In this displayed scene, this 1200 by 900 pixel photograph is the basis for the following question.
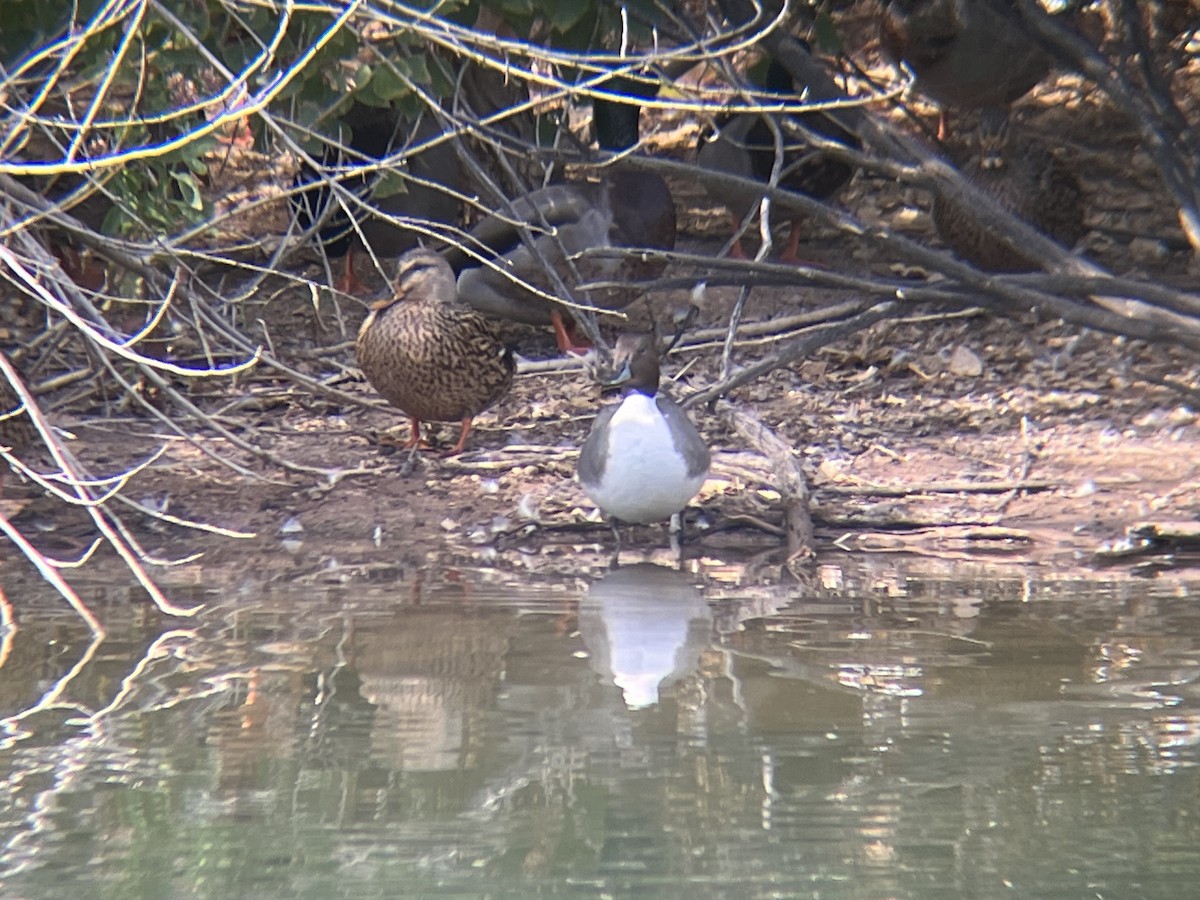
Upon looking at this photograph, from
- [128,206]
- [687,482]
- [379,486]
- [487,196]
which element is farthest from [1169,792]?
[487,196]

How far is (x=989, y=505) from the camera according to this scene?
18.8ft

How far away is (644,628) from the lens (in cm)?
438

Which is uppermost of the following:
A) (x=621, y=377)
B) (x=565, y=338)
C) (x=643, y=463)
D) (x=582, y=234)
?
(x=582, y=234)

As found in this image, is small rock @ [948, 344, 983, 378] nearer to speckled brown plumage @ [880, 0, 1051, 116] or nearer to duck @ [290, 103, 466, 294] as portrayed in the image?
speckled brown plumage @ [880, 0, 1051, 116]

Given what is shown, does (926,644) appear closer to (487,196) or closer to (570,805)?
(570,805)

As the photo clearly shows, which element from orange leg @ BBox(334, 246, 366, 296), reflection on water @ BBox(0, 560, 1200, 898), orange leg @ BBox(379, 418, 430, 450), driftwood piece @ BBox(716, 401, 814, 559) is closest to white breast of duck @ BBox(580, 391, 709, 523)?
driftwood piece @ BBox(716, 401, 814, 559)

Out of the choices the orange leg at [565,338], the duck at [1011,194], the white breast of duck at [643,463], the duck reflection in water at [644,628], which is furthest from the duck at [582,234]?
the duck reflection in water at [644,628]

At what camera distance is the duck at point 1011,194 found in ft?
24.5

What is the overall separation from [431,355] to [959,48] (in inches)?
89.0

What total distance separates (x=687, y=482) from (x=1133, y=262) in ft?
10.9

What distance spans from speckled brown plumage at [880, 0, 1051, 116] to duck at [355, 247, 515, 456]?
1.92 metres

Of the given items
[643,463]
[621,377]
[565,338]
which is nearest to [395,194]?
[565,338]

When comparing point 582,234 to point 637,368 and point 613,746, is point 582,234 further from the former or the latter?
point 613,746

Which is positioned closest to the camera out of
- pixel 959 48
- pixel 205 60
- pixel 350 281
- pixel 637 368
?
pixel 205 60
